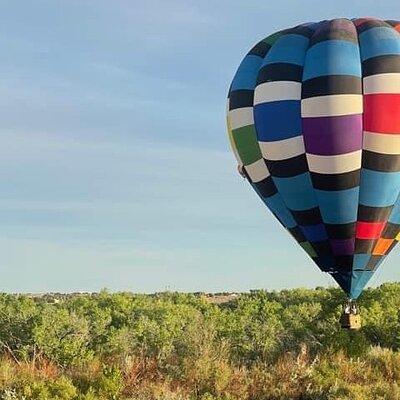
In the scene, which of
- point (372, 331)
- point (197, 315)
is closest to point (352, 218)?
point (372, 331)

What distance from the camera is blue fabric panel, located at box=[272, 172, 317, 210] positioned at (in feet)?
55.8

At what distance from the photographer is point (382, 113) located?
53.2 feet

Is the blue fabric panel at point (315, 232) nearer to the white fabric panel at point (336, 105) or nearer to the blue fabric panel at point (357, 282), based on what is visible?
the blue fabric panel at point (357, 282)

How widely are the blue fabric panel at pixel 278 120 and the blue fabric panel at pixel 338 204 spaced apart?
5.62 feet

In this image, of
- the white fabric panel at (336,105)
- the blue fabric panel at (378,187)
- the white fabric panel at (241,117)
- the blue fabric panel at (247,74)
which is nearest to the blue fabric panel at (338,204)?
the blue fabric panel at (378,187)

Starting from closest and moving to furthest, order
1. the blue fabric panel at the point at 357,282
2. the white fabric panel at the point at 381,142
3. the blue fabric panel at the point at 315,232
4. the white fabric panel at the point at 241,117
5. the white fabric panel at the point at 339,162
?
the white fabric panel at the point at 381,142 < the white fabric panel at the point at 339,162 < the blue fabric panel at the point at 357,282 < the blue fabric panel at the point at 315,232 < the white fabric panel at the point at 241,117

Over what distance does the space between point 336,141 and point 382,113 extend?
131 cm

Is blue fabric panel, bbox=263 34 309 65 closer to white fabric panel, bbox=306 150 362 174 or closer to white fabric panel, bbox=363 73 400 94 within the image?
white fabric panel, bbox=363 73 400 94

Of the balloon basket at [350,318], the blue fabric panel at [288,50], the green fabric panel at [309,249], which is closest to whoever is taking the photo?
the balloon basket at [350,318]

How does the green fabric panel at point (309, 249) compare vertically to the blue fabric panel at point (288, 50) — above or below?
below

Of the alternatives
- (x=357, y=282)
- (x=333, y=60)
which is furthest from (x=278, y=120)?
(x=357, y=282)

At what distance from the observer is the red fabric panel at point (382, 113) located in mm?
16203

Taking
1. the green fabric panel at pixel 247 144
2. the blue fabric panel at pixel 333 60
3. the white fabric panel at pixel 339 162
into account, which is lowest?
the white fabric panel at pixel 339 162

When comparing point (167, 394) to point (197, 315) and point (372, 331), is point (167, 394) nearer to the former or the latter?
point (372, 331)
